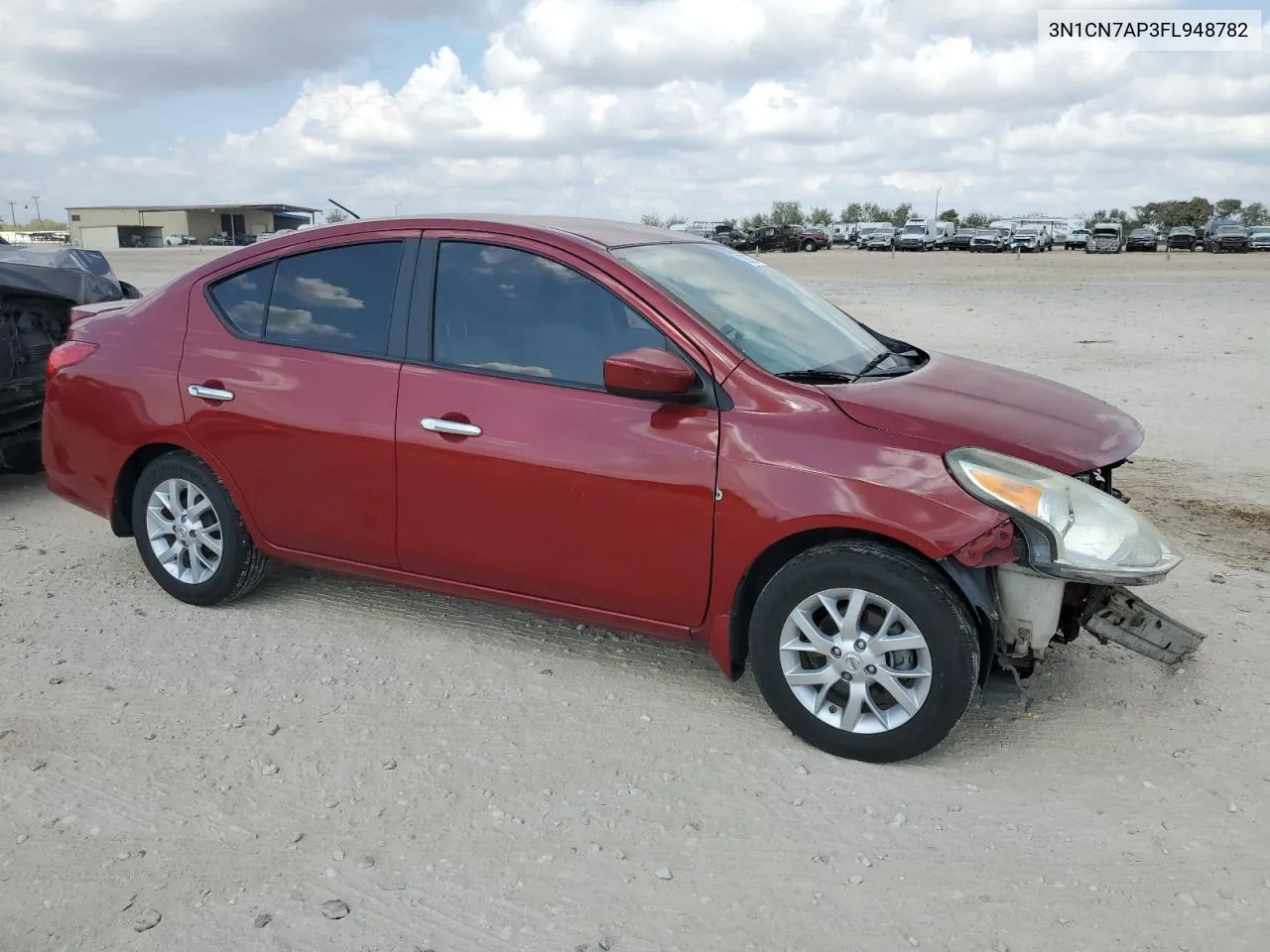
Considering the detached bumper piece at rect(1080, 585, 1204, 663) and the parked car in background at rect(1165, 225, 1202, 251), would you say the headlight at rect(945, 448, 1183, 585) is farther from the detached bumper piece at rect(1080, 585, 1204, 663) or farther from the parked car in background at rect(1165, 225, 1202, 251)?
the parked car in background at rect(1165, 225, 1202, 251)

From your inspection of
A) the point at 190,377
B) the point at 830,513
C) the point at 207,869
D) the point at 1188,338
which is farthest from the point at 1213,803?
the point at 1188,338

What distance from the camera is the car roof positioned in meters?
4.15

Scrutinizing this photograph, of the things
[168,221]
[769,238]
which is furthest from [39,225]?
[769,238]

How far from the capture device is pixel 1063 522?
334 centimetres

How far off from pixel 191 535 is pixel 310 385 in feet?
3.34

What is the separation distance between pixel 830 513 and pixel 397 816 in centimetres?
161

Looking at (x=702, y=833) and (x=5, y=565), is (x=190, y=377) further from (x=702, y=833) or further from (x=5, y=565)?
(x=702, y=833)

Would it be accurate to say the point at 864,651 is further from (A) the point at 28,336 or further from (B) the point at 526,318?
(A) the point at 28,336

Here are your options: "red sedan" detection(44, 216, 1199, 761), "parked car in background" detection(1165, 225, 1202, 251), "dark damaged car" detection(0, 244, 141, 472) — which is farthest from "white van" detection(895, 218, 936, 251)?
"red sedan" detection(44, 216, 1199, 761)

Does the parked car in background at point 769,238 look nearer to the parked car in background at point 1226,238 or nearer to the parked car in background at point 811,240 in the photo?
the parked car in background at point 811,240

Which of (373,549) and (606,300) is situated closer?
(606,300)

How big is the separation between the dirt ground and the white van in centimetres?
5027

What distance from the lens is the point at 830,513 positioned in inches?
135

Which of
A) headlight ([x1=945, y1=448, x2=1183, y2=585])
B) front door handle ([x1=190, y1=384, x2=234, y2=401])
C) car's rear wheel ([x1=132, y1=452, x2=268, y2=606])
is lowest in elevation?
car's rear wheel ([x1=132, y1=452, x2=268, y2=606])
